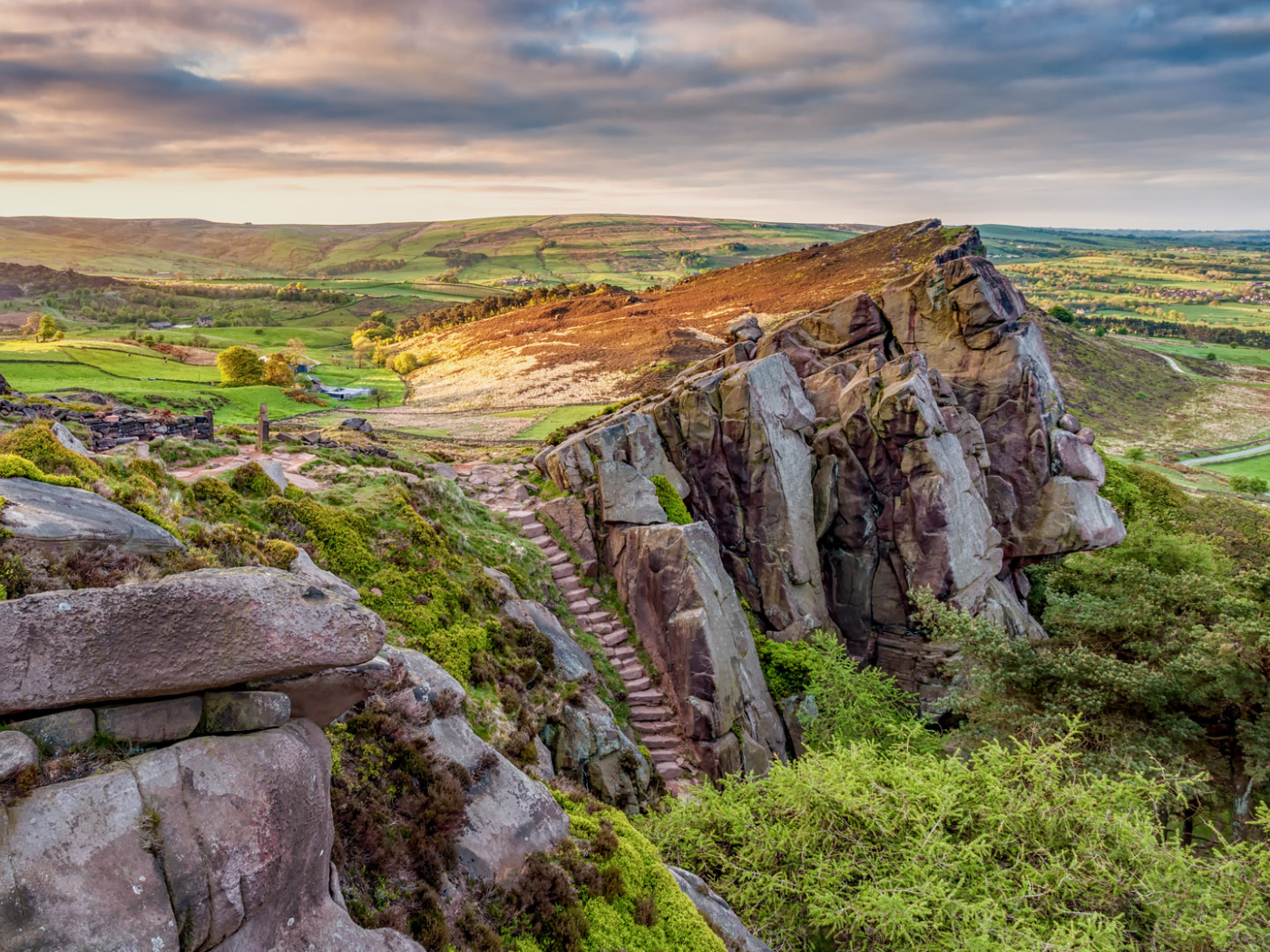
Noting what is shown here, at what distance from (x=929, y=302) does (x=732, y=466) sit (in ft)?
52.6

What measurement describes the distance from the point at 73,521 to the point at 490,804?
8.46m

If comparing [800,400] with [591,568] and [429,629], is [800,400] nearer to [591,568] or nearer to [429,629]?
[591,568]

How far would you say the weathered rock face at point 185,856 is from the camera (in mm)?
6145

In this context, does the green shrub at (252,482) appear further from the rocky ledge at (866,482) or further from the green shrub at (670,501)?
the green shrub at (670,501)

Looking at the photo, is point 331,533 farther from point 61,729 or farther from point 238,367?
point 238,367

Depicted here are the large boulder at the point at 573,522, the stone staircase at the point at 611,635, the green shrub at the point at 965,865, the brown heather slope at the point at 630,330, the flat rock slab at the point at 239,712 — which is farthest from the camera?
the brown heather slope at the point at 630,330

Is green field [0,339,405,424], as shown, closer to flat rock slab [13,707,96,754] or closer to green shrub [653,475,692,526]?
green shrub [653,475,692,526]

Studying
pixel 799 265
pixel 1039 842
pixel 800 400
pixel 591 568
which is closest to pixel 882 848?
pixel 1039 842

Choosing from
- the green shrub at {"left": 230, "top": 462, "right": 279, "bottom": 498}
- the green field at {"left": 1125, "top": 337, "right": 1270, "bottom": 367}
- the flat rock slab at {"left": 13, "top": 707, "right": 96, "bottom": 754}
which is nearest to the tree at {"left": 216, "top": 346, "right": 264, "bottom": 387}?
the green shrub at {"left": 230, "top": 462, "right": 279, "bottom": 498}

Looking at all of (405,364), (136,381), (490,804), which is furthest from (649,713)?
(405,364)

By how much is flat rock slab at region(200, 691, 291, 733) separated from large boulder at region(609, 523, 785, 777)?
17.0m

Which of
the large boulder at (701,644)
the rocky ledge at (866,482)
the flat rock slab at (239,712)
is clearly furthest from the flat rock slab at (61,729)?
the rocky ledge at (866,482)

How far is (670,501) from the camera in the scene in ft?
98.9

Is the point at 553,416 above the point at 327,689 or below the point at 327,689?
below
